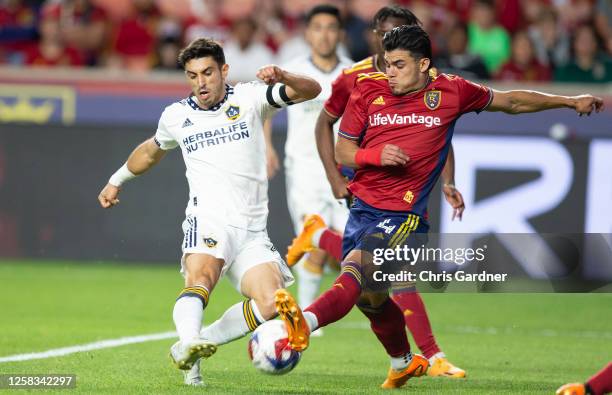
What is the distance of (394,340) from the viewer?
24.3 feet

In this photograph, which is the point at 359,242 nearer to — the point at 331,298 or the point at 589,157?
the point at 331,298

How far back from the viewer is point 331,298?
21.7 feet

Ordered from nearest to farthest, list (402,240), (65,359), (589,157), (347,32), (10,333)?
(402,240) < (65,359) < (10,333) < (589,157) < (347,32)

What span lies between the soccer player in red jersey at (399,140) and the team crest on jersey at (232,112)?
653 millimetres

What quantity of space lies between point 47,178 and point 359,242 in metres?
8.43

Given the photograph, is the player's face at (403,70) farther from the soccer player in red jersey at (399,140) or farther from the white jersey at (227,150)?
the white jersey at (227,150)

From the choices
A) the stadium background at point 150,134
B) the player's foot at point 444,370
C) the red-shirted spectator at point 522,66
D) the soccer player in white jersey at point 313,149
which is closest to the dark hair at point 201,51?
the player's foot at point 444,370

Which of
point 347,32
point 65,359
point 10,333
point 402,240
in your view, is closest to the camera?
point 402,240

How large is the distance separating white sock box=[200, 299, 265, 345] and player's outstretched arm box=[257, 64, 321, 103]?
1259mm

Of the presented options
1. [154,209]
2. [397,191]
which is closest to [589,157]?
[154,209]

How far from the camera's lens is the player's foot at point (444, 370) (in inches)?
307

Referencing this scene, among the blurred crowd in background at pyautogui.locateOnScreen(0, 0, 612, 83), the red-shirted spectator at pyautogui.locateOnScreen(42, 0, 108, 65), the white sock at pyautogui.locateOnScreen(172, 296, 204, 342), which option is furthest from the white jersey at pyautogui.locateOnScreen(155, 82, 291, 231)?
the red-shirted spectator at pyautogui.locateOnScreen(42, 0, 108, 65)

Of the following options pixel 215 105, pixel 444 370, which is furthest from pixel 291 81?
pixel 444 370

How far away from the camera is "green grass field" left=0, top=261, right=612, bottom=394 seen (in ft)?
24.3
